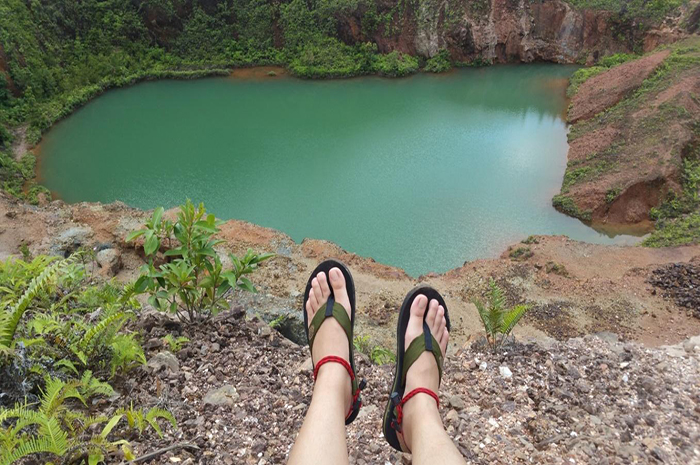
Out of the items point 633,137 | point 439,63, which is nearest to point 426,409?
point 633,137

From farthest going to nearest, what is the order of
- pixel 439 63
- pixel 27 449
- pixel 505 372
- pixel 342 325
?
pixel 439 63
pixel 505 372
pixel 342 325
pixel 27 449

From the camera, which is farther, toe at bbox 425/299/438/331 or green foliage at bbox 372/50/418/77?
green foliage at bbox 372/50/418/77

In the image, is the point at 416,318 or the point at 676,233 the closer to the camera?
the point at 416,318

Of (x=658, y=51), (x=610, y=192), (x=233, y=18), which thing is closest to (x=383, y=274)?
(x=610, y=192)

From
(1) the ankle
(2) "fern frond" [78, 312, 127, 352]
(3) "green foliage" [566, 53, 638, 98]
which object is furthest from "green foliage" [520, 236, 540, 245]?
(3) "green foliage" [566, 53, 638, 98]

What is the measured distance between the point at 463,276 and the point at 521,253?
52.4 inches

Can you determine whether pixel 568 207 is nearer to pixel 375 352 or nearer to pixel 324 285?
pixel 375 352

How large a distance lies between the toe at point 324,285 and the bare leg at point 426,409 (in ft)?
1.48

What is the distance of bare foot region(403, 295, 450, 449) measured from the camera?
1.76m

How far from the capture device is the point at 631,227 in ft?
27.7

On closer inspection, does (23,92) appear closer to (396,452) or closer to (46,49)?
(46,49)

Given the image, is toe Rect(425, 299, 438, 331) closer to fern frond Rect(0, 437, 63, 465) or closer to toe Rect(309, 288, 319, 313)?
toe Rect(309, 288, 319, 313)

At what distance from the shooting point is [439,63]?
622 inches

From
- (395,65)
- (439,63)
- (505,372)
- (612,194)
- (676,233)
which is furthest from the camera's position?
(439,63)
